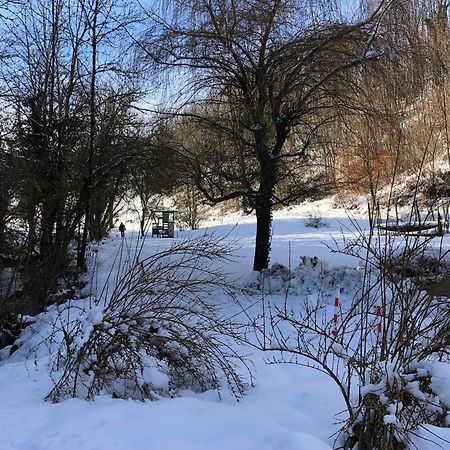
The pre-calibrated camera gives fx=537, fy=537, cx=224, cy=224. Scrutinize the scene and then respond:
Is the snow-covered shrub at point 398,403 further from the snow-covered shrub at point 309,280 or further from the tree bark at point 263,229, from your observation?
the tree bark at point 263,229

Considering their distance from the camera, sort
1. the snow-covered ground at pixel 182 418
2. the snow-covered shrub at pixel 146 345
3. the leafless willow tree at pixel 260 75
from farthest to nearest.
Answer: the leafless willow tree at pixel 260 75, the snow-covered shrub at pixel 146 345, the snow-covered ground at pixel 182 418

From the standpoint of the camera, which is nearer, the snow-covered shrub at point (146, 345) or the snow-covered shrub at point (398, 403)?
the snow-covered shrub at point (398, 403)

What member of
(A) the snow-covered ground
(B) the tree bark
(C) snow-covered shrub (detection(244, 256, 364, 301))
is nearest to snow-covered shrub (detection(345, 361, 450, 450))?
(A) the snow-covered ground

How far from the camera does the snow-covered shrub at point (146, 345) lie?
4.61 meters

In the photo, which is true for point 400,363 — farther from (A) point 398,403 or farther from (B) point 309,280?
(B) point 309,280

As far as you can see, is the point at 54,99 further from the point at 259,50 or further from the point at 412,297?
the point at 412,297

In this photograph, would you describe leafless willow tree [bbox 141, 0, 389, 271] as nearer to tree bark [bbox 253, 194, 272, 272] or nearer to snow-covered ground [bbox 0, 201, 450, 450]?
tree bark [bbox 253, 194, 272, 272]

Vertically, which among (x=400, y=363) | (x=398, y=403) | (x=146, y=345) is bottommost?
(x=146, y=345)

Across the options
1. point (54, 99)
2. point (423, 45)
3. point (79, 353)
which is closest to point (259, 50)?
point (423, 45)

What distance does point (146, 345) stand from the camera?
4.91 meters

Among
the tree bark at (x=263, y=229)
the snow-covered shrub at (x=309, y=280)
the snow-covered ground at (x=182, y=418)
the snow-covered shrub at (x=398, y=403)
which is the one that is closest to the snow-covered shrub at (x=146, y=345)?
the snow-covered ground at (x=182, y=418)

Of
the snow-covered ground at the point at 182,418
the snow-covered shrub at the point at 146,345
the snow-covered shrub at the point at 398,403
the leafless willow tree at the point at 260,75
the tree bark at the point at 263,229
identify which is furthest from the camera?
the tree bark at the point at 263,229

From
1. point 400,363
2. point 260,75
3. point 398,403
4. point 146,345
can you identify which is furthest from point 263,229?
point 398,403

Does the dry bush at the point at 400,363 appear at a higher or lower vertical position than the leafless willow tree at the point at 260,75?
lower
